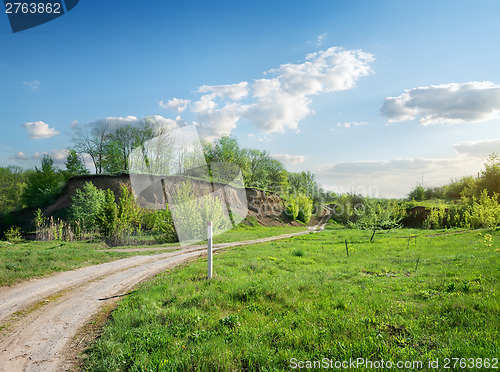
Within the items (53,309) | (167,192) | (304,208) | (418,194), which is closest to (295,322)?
(53,309)

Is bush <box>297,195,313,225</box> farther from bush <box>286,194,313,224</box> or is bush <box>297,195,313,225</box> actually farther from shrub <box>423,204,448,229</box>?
shrub <box>423,204,448,229</box>

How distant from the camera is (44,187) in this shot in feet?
148

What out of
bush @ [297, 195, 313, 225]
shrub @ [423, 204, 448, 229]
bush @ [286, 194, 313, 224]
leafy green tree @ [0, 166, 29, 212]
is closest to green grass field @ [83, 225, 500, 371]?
shrub @ [423, 204, 448, 229]

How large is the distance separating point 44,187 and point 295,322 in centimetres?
5344

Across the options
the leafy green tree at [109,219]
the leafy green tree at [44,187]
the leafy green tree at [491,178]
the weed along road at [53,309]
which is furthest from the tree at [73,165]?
the leafy green tree at [491,178]

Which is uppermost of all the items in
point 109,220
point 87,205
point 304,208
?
point 87,205

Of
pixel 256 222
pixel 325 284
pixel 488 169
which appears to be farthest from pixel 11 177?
pixel 488 169

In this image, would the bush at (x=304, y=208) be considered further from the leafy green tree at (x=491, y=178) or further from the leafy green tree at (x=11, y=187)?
the leafy green tree at (x=11, y=187)

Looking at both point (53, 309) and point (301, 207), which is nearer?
point (53, 309)

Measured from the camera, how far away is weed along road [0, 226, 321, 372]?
4887mm

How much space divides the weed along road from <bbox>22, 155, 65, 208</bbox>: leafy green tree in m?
38.5

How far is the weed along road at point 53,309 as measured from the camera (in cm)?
489

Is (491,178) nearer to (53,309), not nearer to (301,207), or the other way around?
(301,207)

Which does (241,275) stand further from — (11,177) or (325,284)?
(11,177)
